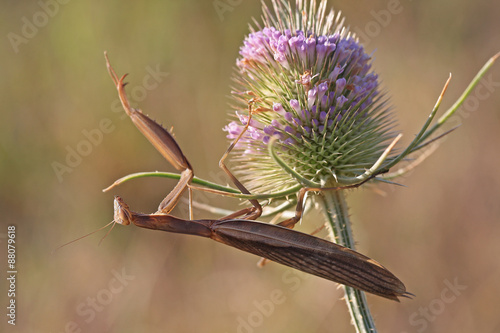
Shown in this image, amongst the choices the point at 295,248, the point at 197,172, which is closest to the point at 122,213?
the point at 295,248

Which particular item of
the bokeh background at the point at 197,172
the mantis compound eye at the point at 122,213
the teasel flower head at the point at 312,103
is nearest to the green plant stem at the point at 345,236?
the teasel flower head at the point at 312,103

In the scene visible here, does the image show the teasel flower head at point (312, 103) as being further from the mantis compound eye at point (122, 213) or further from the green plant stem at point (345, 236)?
the mantis compound eye at point (122, 213)

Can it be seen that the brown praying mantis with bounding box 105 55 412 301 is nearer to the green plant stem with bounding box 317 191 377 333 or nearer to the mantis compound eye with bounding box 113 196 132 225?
the mantis compound eye with bounding box 113 196 132 225

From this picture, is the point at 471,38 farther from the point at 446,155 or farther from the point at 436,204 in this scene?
the point at 436,204

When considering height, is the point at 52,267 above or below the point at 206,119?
below

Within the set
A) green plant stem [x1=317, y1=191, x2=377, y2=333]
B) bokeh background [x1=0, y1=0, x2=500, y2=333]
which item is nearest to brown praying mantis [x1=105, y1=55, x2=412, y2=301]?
green plant stem [x1=317, y1=191, x2=377, y2=333]

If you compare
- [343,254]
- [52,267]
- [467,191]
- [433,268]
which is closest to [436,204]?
[467,191]
